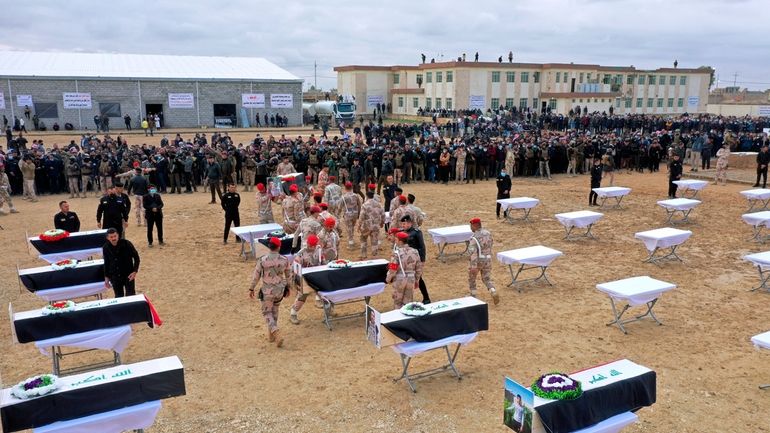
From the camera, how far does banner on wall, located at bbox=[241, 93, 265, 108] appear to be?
46406 mm

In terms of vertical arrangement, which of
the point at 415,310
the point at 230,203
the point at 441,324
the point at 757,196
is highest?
the point at 230,203

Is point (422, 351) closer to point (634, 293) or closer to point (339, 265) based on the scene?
point (339, 265)

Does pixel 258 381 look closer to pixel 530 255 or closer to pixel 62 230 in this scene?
pixel 530 255

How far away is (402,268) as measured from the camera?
9.55 meters

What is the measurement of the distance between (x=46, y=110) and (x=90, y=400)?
41.8m

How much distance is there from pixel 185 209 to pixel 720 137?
103 ft

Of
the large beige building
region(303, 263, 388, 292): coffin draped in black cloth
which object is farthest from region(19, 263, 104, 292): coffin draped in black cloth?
the large beige building

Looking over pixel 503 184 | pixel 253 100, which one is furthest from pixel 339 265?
pixel 253 100

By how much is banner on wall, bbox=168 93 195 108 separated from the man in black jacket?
37.3m

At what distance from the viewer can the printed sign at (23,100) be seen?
1569 inches

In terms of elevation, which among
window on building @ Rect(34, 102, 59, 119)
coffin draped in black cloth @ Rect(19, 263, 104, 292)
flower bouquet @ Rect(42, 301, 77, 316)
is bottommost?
coffin draped in black cloth @ Rect(19, 263, 104, 292)

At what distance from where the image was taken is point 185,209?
65.2 feet

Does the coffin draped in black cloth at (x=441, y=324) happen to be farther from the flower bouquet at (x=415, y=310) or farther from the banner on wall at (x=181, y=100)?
the banner on wall at (x=181, y=100)

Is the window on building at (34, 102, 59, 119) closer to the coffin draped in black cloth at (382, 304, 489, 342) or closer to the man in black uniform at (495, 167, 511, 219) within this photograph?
the man in black uniform at (495, 167, 511, 219)
